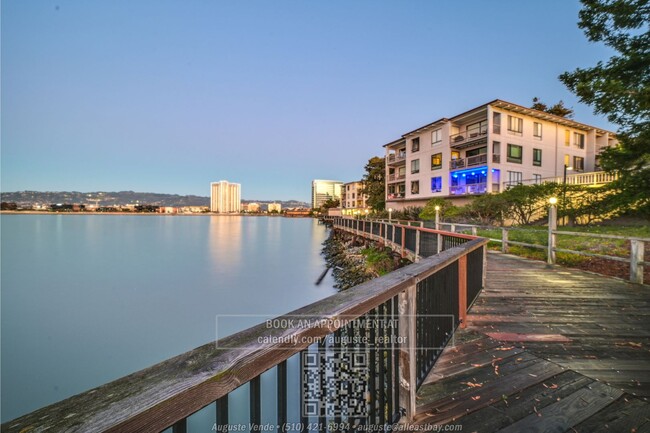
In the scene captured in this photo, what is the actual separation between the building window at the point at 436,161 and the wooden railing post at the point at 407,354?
33.5 meters

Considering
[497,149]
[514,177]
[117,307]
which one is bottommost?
[117,307]

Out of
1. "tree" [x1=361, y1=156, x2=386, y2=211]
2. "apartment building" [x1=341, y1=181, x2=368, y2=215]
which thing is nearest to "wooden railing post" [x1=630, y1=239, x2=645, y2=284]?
"tree" [x1=361, y1=156, x2=386, y2=211]

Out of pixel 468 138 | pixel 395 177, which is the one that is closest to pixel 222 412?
pixel 468 138

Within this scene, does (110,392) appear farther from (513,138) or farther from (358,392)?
(513,138)

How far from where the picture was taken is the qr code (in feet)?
5.67

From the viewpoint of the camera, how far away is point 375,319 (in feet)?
6.43

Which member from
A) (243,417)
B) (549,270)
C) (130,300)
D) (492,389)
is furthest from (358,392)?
(130,300)

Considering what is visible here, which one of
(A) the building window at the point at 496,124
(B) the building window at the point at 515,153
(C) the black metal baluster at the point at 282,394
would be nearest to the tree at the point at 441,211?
(B) the building window at the point at 515,153

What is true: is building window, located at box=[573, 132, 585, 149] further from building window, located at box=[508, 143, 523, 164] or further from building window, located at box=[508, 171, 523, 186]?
building window, located at box=[508, 171, 523, 186]

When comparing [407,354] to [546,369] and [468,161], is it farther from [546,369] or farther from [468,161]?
[468,161]

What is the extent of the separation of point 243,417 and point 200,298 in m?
12.0

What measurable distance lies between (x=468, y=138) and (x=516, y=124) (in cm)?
441

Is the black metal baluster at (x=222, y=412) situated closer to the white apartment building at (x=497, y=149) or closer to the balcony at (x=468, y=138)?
the white apartment building at (x=497, y=149)

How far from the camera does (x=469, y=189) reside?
28.7m
